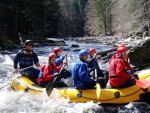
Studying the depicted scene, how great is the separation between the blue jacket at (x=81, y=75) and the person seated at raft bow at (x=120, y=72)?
70 cm

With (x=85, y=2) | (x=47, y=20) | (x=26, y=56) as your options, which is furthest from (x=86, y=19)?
(x=26, y=56)

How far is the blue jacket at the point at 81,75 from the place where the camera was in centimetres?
774

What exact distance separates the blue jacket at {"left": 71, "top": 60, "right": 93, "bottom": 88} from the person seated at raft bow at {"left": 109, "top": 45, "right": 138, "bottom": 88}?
0.70 m

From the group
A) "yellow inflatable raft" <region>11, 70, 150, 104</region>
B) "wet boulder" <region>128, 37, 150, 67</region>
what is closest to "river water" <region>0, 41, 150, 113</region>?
"yellow inflatable raft" <region>11, 70, 150, 104</region>

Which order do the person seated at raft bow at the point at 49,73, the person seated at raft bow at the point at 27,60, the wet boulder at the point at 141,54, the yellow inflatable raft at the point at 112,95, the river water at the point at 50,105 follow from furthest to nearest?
the wet boulder at the point at 141,54 → the person seated at raft bow at the point at 27,60 → the person seated at raft bow at the point at 49,73 → the yellow inflatable raft at the point at 112,95 → the river water at the point at 50,105

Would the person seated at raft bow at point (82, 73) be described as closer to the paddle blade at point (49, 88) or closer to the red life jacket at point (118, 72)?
the red life jacket at point (118, 72)

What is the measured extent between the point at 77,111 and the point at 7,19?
91.4ft

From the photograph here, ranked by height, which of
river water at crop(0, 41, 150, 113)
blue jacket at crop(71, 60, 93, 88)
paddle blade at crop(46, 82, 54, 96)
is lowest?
river water at crop(0, 41, 150, 113)

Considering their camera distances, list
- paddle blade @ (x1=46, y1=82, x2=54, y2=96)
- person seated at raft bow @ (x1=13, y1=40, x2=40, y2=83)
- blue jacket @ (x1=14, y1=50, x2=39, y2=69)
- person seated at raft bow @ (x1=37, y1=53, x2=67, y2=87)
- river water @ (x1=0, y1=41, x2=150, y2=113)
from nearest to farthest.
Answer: river water @ (x1=0, y1=41, x2=150, y2=113) → paddle blade @ (x1=46, y1=82, x2=54, y2=96) → person seated at raft bow @ (x1=37, y1=53, x2=67, y2=87) → person seated at raft bow @ (x1=13, y1=40, x2=40, y2=83) → blue jacket @ (x1=14, y1=50, x2=39, y2=69)

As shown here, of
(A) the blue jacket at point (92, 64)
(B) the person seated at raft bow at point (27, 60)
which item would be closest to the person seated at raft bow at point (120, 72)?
(A) the blue jacket at point (92, 64)

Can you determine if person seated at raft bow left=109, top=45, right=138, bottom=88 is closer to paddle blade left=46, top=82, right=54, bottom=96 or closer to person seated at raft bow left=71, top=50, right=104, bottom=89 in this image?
person seated at raft bow left=71, top=50, right=104, bottom=89

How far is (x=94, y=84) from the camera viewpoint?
803 centimetres

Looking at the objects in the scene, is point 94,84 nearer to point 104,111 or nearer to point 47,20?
point 104,111

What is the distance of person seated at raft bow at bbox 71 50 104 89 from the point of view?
773 centimetres
